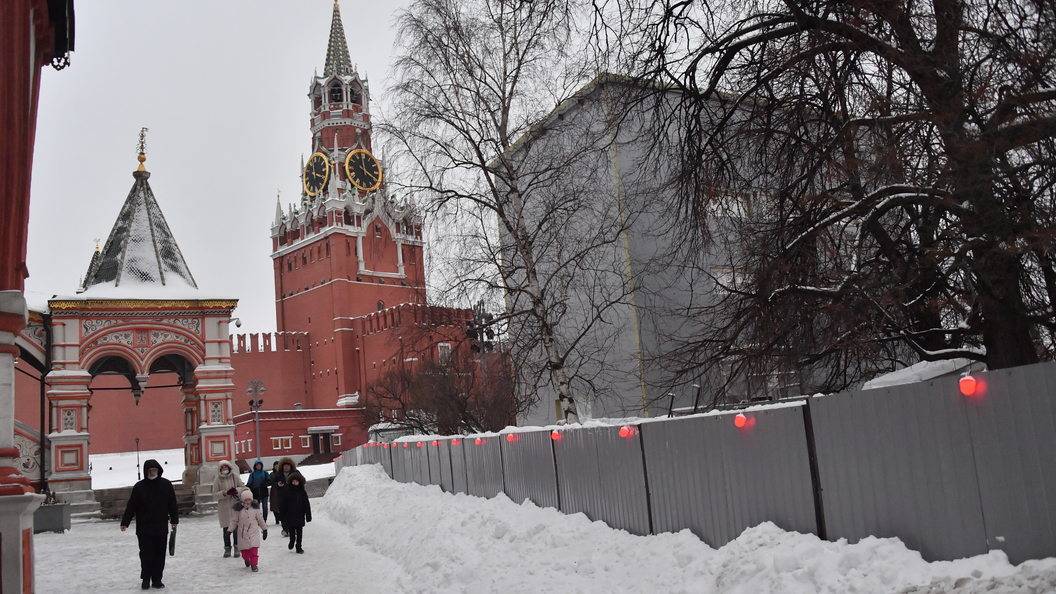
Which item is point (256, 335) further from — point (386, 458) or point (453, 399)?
point (386, 458)

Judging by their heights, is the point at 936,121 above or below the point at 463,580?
above

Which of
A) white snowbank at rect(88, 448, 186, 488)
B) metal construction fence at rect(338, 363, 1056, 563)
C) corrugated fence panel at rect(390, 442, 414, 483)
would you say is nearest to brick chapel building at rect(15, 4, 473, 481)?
white snowbank at rect(88, 448, 186, 488)

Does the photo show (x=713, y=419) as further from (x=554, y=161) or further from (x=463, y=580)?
(x=554, y=161)

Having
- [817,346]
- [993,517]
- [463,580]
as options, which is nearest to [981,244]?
[993,517]

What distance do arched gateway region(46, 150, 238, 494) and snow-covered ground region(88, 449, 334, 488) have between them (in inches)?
707

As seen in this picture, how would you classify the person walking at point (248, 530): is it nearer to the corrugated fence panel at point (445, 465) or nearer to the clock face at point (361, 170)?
the corrugated fence panel at point (445, 465)

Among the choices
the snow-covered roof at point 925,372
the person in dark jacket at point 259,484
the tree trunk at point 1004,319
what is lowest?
the person in dark jacket at point 259,484

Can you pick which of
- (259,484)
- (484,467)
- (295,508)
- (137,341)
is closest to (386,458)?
(259,484)

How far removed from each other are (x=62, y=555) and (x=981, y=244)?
47.0ft

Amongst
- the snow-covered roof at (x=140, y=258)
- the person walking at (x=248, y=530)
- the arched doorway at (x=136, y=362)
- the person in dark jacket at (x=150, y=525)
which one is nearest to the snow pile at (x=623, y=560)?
the person walking at (x=248, y=530)

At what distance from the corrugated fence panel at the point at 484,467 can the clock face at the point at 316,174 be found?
210ft

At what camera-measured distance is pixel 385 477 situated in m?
21.0

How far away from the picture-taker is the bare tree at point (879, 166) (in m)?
5.94

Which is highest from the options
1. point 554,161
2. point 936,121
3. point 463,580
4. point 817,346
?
point 554,161
